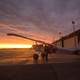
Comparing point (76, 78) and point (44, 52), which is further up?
point (44, 52)

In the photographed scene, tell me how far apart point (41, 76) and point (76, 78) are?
432 millimetres

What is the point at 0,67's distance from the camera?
7.30 ft

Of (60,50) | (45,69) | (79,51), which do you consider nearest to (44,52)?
(60,50)

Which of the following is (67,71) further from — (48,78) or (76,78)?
(48,78)

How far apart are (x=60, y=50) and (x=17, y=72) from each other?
1571 mm

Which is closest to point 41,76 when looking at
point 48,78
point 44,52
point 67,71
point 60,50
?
point 48,78

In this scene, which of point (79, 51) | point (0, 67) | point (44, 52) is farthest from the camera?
A: point (79, 51)

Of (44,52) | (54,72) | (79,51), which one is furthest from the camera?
(79,51)

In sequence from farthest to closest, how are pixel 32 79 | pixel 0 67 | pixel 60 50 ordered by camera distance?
pixel 60 50 → pixel 0 67 → pixel 32 79

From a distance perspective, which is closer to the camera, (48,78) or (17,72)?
(48,78)

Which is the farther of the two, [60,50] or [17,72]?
[60,50]

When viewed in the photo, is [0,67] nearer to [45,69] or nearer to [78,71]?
[45,69]

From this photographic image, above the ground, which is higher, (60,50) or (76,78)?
(60,50)

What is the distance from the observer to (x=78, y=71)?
84.4 inches
